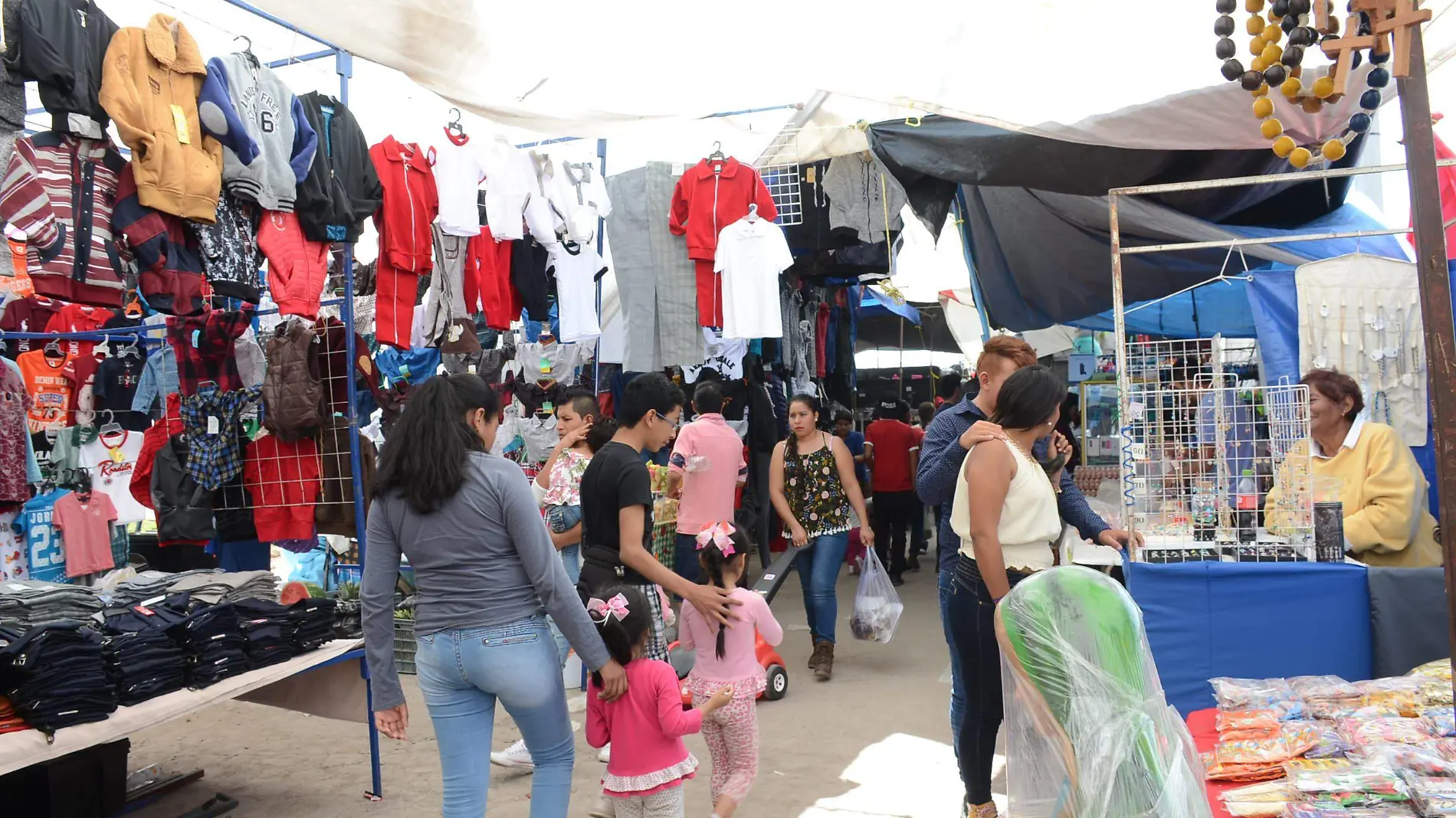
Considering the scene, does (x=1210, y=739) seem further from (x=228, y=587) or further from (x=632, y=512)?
(x=228, y=587)

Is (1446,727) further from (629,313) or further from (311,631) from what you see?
(629,313)

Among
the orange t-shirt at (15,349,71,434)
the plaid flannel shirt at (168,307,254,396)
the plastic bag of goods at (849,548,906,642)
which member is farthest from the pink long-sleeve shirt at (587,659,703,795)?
the orange t-shirt at (15,349,71,434)

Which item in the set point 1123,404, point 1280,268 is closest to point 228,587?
point 1123,404

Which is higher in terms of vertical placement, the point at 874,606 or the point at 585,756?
the point at 874,606

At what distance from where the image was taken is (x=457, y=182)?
5.40 meters

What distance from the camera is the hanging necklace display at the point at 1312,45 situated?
1688 millimetres

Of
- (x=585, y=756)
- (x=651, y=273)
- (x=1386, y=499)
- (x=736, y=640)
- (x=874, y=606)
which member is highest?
(x=651, y=273)

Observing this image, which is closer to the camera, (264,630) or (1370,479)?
(264,630)

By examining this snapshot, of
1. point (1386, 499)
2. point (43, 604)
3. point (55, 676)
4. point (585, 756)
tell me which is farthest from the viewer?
point (585, 756)

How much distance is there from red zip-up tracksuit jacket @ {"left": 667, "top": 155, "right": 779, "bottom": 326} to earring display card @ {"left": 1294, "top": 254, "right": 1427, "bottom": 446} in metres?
3.24

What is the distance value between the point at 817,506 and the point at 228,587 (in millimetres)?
3243

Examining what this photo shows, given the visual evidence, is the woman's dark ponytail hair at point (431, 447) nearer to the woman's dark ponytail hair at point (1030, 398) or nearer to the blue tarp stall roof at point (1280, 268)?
the woman's dark ponytail hair at point (1030, 398)

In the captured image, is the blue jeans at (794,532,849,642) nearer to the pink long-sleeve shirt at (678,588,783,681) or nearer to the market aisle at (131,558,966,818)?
the market aisle at (131,558,966,818)

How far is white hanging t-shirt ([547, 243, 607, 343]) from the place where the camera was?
6.22 metres
